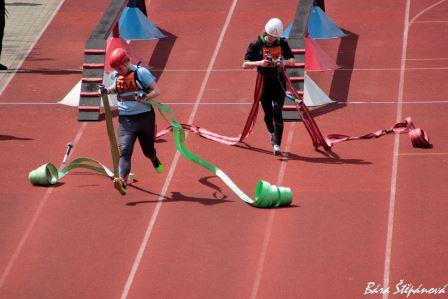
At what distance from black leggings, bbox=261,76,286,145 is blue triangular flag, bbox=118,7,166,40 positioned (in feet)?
19.4

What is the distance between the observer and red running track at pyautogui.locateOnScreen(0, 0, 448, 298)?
1320 cm

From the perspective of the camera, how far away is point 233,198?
15211 mm

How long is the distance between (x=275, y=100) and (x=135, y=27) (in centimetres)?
631

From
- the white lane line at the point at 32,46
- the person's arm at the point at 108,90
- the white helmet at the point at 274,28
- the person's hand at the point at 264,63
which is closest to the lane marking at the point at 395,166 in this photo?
the person's hand at the point at 264,63

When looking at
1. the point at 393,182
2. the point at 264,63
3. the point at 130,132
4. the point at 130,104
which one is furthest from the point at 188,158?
the point at 393,182

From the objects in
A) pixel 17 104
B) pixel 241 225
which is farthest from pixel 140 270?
pixel 17 104

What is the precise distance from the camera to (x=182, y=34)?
22.1 m

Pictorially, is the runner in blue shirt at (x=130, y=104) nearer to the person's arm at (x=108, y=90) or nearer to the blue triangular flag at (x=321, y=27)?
the person's arm at (x=108, y=90)

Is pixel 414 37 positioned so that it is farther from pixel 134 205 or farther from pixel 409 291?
pixel 409 291

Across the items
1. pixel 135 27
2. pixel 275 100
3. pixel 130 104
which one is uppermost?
pixel 130 104

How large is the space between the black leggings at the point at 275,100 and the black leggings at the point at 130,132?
1.97 m

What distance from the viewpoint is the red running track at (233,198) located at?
43.3ft

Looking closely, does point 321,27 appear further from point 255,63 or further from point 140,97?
point 140,97

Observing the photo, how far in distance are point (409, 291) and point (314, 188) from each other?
302 cm
